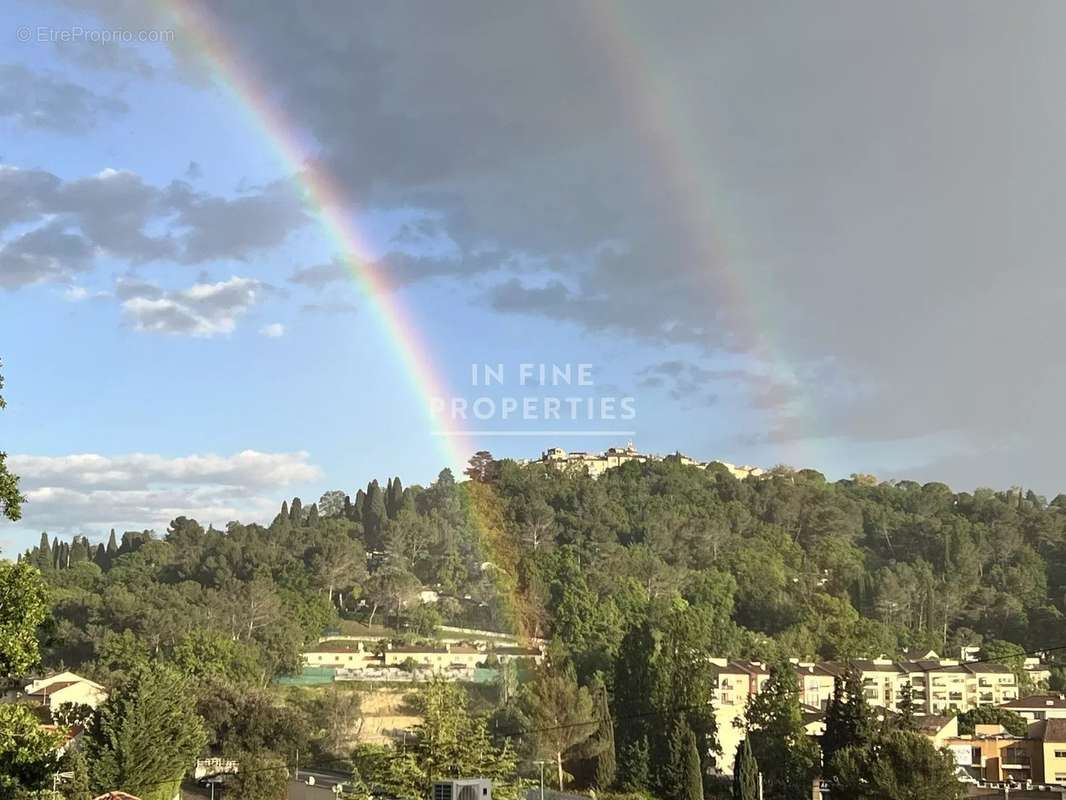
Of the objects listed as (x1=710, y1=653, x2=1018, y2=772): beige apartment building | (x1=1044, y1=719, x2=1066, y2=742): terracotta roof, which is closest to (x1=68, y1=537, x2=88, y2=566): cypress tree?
(x1=710, y1=653, x2=1018, y2=772): beige apartment building

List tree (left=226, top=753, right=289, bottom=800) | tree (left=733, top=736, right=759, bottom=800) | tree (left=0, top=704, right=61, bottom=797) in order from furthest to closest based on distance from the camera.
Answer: tree (left=733, top=736, right=759, bottom=800) → tree (left=226, top=753, right=289, bottom=800) → tree (left=0, top=704, right=61, bottom=797)

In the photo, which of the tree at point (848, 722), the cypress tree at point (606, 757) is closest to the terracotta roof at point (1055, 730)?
the tree at point (848, 722)

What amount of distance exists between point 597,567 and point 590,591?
9.99 m

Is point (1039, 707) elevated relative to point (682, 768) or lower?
elevated

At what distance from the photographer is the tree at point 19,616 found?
1202 centimetres

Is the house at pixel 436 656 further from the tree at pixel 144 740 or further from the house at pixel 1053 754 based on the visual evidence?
the tree at pixel 144 740

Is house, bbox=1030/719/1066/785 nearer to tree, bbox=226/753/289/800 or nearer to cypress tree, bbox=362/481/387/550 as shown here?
tree, bbox=226/753/289/800

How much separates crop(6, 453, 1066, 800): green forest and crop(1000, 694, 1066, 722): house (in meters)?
15.2

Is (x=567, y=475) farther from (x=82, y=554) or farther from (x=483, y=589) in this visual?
(x=82, y=554)

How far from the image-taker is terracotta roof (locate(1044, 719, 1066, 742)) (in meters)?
47.6

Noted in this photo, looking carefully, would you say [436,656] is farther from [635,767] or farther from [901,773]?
[901,773]

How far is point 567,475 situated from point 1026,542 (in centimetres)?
4241

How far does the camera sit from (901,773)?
3164cm

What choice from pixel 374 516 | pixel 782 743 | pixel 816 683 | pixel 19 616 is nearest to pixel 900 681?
pixel 816 683
